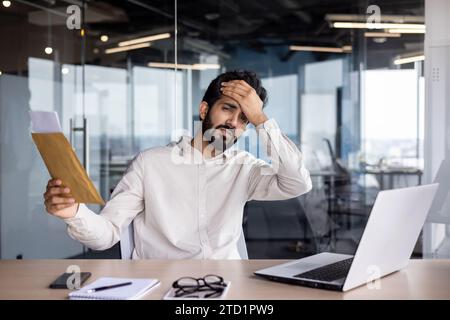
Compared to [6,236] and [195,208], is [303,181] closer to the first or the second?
[195,208]

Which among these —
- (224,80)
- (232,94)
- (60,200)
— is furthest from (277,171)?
(60,200)

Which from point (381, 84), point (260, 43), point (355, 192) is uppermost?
point (260, 43)

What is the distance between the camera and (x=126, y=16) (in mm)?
5605

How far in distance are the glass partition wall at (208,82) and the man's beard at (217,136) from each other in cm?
142

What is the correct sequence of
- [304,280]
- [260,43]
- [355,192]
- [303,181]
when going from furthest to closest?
[260,43]
[355,192]
[303,181]
[304,280]

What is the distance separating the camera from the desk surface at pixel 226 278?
1459 mm

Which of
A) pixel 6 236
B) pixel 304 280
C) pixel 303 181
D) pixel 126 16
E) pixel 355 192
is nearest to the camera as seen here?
pixel 304 280

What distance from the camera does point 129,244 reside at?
2.21 metres

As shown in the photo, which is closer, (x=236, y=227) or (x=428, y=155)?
(x=236, y=227)

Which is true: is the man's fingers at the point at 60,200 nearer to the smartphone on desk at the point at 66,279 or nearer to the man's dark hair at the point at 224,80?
the smartphone on desk at the point at 66,279

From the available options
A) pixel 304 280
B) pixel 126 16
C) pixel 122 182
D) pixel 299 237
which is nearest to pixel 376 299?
pixel 304 280

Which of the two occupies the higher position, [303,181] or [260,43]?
[260,43]

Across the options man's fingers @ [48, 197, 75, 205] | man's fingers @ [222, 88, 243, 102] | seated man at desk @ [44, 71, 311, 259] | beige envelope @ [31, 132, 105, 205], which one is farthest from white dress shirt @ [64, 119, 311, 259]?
beige envelope @ [31, 132, 105, 205]

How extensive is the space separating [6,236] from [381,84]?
338cm
